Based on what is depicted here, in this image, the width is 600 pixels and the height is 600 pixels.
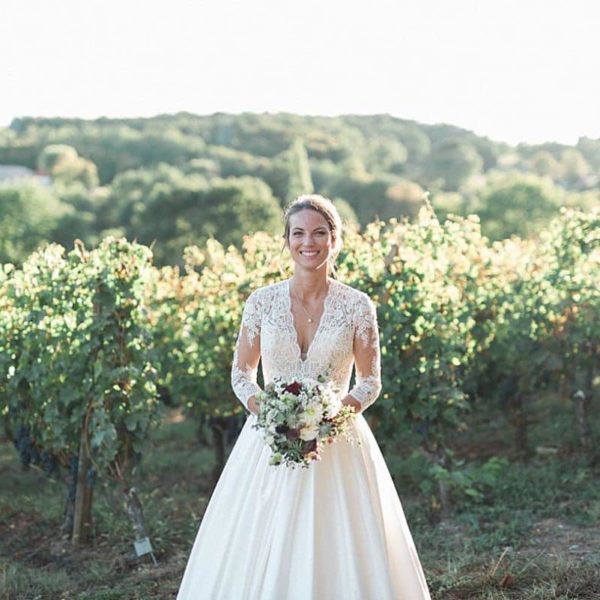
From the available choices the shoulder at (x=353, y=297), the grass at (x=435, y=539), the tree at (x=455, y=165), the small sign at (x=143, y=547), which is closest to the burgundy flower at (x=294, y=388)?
the shoulder at (x=353, y=297)

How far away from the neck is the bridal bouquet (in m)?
0.51

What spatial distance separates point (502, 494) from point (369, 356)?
12.4 ft

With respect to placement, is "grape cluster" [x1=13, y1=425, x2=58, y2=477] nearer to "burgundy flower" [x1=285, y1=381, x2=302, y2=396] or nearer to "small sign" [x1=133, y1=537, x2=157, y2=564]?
"small sign" [x1=133, y1=537, x2=157, y2=564]

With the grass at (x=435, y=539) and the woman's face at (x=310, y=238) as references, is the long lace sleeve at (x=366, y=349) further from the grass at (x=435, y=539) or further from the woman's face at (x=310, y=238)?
the grass at (x=435, y=539)

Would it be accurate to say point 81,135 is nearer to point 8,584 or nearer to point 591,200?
point 591,200

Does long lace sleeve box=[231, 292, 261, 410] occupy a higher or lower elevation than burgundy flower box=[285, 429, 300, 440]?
higher

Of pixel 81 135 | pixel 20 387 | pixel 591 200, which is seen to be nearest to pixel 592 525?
pixel 20 387

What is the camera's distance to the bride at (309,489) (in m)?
3.58

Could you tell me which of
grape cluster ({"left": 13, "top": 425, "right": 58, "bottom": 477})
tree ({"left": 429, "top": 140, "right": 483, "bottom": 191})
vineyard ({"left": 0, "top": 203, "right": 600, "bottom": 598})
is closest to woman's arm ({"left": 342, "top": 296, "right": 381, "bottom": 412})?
vineyard ({"left": 0, "top": 203, "right": 600, "bottom": 598})

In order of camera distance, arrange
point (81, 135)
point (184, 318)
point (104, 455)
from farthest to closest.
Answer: point (81, 135)
point (184, 318)
point (104, 455)

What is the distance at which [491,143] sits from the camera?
182 feet

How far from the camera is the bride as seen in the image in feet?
11.7

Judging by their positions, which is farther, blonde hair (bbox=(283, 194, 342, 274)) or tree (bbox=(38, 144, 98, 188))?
tree (bbox=(38, 144, 98, 188))

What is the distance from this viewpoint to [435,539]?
6.02m
